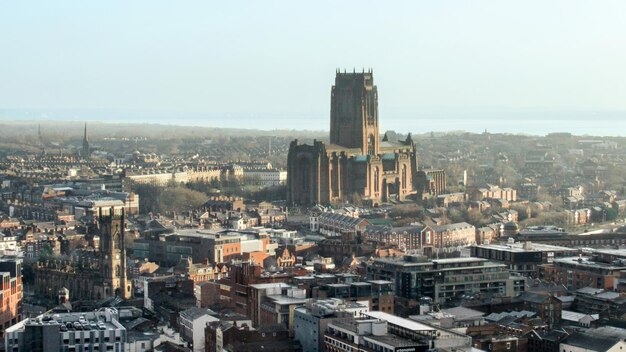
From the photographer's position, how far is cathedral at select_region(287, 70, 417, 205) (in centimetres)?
7662

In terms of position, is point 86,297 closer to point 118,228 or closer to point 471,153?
point 118,228

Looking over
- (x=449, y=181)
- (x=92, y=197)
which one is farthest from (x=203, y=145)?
(x=92, y=197)

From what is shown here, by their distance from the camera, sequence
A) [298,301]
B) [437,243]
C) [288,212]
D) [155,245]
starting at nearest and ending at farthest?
[298,301] → [155,245] → [437,243] → [288,212]

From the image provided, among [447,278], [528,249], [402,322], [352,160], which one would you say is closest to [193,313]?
[402,322]

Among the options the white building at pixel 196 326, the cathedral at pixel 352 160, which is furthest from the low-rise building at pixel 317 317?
the cathedral at pixel 352 160

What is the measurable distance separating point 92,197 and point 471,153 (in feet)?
188

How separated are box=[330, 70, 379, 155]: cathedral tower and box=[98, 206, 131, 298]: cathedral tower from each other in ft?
111

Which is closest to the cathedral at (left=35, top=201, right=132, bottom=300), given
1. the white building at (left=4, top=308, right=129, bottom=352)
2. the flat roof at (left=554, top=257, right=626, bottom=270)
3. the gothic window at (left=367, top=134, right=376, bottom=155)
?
the white building at (left=4, top=308, right=129, bottom=352)

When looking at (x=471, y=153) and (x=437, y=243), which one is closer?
(x=437, y=243)

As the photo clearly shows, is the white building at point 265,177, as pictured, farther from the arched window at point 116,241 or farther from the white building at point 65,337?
the white building at point 65,337

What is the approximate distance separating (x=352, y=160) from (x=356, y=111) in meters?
3.34

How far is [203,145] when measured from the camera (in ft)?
502

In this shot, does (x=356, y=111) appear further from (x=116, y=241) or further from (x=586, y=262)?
(x=116, y=241)

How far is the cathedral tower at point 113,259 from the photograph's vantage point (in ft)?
152
